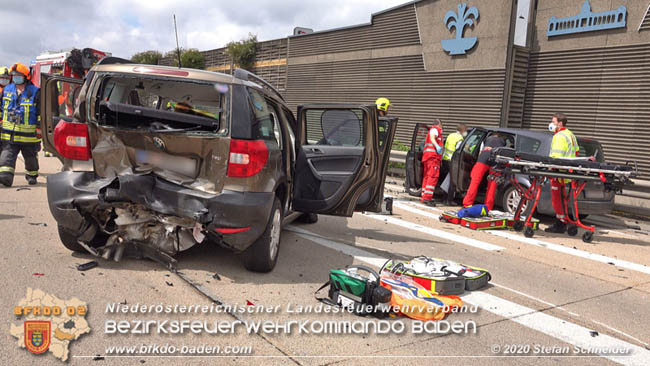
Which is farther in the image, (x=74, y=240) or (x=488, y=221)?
(x=488, y=221)

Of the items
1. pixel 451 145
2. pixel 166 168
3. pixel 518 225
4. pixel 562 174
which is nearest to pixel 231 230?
pixel 166 168

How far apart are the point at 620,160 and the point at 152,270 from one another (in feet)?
38.5

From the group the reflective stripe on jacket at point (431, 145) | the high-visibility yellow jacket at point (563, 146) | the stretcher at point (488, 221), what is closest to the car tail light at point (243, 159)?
the stretcher at point (488, 221)

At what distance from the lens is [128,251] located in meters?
4.75

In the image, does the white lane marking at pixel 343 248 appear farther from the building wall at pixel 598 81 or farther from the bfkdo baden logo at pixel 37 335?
the building wall at pixel 598 81

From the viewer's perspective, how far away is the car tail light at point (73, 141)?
173 inches

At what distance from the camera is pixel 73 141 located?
4383 millimetres

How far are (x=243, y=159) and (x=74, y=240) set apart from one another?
6.33 feet

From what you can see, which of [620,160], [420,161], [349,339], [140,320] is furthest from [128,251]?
[620,160]

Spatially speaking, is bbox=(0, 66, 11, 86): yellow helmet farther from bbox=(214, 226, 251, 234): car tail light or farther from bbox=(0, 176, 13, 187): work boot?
bbox=(214, 226, 251, 234): car tail light

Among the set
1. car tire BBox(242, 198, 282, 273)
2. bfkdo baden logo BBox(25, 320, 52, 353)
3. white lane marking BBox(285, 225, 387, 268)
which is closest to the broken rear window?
car tire BBox(242, 198, 282, 273)

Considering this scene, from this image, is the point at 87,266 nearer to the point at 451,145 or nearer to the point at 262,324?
the point at 262,324

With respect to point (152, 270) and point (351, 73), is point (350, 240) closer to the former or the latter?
point (152, 270)

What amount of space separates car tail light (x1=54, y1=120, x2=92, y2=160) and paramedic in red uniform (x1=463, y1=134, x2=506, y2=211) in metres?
6.85
